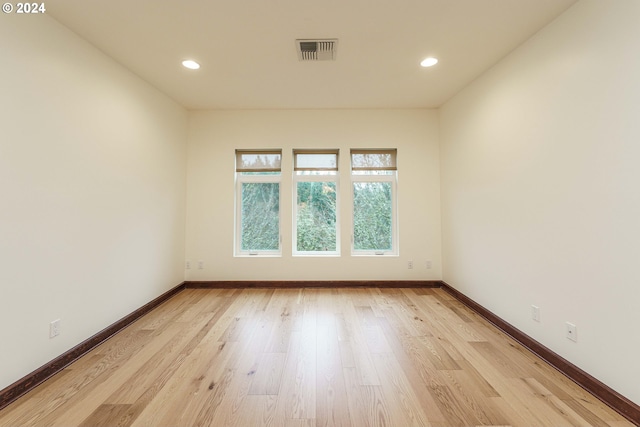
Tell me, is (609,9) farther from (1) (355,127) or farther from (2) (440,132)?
(1) (355,127)

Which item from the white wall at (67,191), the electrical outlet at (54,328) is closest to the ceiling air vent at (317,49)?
the white wall at (67,191)

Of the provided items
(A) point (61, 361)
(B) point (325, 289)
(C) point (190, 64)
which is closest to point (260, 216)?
(B) point (325, 289)

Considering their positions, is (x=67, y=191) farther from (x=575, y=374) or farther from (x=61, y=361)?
(x=575, y=374)

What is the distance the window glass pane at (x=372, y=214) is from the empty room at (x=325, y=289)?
0.69 metres

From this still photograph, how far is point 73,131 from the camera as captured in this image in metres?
2.07

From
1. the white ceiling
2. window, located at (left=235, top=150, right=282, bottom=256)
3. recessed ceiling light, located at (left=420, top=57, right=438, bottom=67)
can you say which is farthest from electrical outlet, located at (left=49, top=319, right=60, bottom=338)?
recessed ceiling light, located at (left=420, top=57, right=438, bottom=67)

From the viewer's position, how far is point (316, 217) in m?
4.02

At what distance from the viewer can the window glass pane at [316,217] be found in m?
4.00

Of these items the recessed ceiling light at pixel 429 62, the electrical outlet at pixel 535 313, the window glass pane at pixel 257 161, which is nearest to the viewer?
the electrical outlet at pixel 535 313

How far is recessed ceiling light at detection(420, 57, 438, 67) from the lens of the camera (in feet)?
8.37

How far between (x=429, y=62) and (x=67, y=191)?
3415mm

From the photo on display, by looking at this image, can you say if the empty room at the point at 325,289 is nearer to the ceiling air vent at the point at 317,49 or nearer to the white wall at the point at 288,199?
the ceiling air vent at the point at 317,49

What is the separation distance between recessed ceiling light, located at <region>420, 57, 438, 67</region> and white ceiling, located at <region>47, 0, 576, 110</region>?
0.19 ft

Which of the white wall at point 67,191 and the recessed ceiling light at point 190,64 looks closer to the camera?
the white wall at point 67,191
